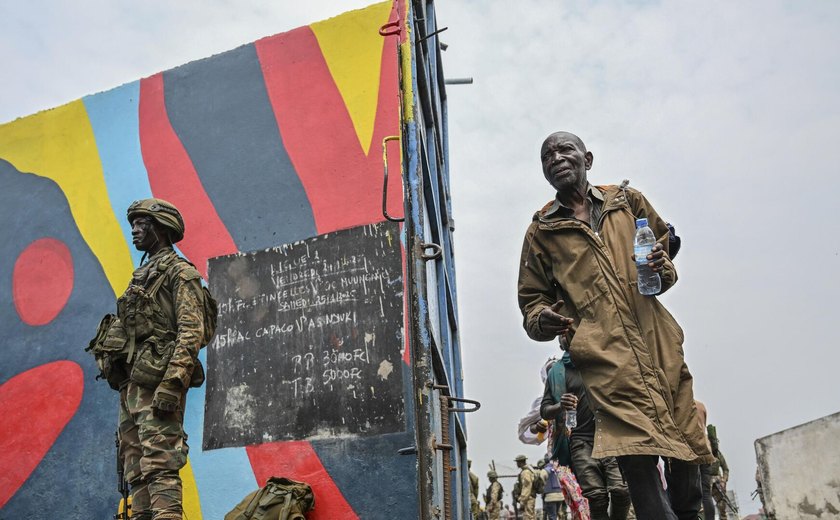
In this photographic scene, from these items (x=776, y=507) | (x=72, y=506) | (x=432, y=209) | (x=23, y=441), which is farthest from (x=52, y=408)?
(x=776, y=507)

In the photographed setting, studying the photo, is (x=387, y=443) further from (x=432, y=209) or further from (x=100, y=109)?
(x=100, y=109)

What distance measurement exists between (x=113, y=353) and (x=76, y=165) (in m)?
4.14

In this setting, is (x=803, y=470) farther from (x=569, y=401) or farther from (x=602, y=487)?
(x=569, y=401)

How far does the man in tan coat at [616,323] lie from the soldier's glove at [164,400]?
193 centimetres

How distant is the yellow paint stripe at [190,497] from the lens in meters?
5.69

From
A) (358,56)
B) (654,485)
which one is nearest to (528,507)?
(358,56)

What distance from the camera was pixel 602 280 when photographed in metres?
2.98

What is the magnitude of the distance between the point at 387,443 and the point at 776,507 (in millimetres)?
6076

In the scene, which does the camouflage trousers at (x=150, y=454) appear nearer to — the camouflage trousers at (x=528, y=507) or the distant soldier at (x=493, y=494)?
Answer: the camouflage trousers at (x=528, y=507)

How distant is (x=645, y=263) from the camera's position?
2.89m

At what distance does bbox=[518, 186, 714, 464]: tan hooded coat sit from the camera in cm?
271

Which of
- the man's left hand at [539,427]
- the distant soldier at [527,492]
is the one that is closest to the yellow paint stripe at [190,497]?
the man's left hand at [539,427]

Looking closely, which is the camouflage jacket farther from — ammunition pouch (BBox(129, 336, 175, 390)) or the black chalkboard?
the black chalkboard

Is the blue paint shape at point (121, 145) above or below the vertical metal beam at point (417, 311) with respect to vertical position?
above
